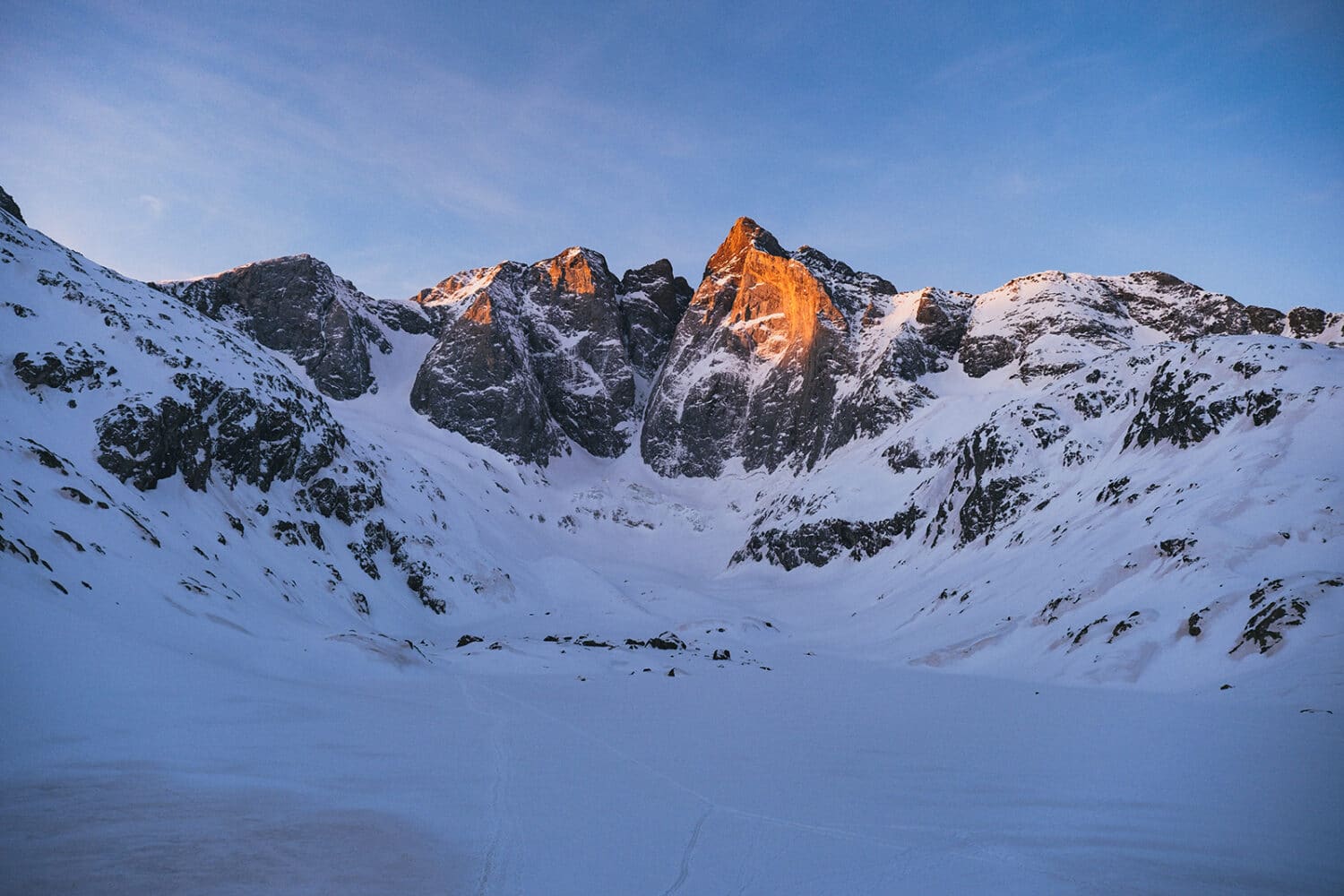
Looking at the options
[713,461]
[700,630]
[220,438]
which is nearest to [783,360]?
[713,461]

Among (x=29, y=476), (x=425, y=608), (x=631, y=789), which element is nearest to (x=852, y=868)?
(x=631, y=789)

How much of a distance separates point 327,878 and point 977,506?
66.9m

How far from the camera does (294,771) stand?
10.7m

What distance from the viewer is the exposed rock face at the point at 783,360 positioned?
113 m

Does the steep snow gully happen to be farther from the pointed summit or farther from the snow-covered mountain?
the pointed summit

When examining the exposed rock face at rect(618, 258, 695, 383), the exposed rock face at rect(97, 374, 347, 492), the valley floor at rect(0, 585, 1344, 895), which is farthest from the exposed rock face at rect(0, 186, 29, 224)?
the exposed rock face at rect(618, 258, 695, 383)

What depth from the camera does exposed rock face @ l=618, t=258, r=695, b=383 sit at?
15825 cm

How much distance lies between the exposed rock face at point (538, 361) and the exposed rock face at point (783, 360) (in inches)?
449

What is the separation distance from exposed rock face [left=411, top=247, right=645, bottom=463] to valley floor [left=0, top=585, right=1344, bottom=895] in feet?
355

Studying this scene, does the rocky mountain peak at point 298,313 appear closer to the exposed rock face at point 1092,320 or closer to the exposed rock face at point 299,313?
the exposed rock face at point 299,313

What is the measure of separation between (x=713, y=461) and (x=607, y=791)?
4839 inches

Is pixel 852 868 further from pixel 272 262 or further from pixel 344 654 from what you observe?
pixel 272 262

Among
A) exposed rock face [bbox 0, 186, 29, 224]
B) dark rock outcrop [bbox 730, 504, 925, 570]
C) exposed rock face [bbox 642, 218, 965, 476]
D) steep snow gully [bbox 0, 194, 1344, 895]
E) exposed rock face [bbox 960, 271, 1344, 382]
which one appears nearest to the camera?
steep snow gully [bbox 0, 194, 1344, 895]

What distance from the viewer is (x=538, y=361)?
475 feet
